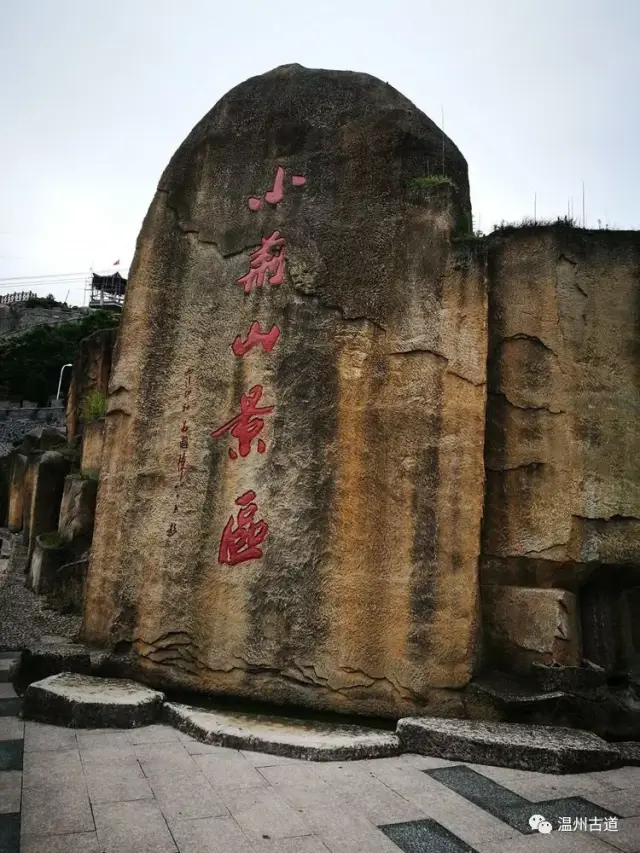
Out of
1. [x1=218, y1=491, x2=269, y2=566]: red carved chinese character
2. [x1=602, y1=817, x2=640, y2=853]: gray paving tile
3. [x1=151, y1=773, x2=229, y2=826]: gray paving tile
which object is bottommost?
[x1=151, y1=773, x2=229, y2=826]: gray paving tile

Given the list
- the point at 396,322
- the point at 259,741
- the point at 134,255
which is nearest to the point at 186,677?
the point at 259,741

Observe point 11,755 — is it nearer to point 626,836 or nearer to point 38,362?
point 626,836

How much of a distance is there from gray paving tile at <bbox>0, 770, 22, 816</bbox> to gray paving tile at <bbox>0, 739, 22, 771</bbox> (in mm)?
67

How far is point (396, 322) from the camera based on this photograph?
4.73m

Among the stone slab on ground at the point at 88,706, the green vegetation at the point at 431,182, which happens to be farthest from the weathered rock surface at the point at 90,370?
the green vegetation at the point at 431,182

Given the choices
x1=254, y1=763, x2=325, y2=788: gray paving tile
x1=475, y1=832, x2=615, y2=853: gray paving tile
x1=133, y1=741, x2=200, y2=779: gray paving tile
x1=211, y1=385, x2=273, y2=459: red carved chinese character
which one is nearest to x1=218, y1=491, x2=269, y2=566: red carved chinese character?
x1=211, y1=385, x2=273, y2=459: red carved chinese character

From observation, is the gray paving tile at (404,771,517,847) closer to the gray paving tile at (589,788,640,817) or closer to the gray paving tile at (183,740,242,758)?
the gray paving tile at (589,788,640,817)

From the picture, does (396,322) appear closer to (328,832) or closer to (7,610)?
(328,832)

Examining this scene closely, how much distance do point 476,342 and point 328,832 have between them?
3190 mm

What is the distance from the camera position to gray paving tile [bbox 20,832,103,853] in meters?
2.54

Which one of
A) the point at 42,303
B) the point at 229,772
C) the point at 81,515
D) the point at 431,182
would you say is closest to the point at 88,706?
the point at 229,772

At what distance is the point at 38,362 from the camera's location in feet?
138

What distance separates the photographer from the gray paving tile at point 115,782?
304 centimetres

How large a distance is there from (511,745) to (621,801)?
60cm
